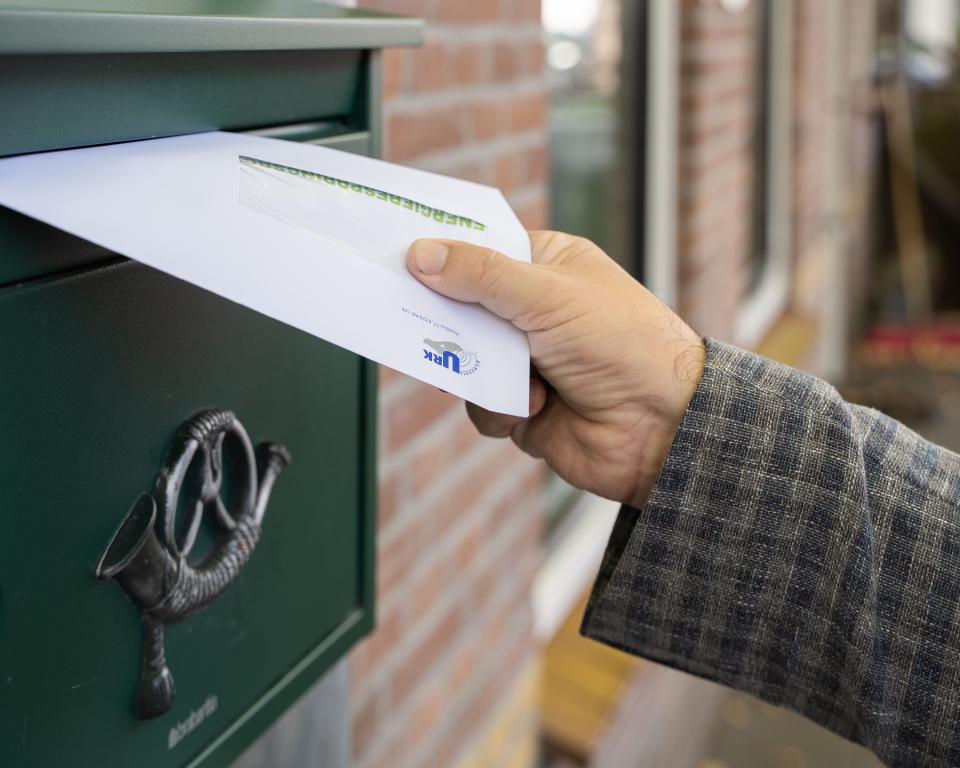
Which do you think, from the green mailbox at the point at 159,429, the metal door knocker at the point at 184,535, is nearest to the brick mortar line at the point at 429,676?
the green mailbox at the point at 159,429

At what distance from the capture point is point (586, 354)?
2.61 feet

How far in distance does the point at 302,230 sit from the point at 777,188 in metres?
4.01

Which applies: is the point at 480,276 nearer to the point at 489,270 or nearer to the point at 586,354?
the point at 489,270

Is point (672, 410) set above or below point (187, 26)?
below

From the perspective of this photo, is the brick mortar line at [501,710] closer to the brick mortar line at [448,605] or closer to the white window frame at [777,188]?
the brick mortar line at [448,605]

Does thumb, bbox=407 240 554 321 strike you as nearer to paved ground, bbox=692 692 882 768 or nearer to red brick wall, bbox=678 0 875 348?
red brick wall, bbox=678 0 875 348

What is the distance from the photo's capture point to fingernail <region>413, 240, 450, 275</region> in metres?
0.68

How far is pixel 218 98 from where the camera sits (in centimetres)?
64

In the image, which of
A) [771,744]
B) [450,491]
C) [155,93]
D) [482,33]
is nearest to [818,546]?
[155,93]

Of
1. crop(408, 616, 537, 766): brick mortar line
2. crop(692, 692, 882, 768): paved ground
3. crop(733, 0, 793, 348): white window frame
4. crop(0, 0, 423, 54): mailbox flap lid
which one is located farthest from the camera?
crop(733, 0, 793, 348): white window frame

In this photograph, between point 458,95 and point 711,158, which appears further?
point 711,158

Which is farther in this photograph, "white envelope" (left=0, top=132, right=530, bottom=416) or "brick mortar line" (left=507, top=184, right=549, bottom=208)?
"brick mortar line" (left=507, top=184, right=549, bottom=208)

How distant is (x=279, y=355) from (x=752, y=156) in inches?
142

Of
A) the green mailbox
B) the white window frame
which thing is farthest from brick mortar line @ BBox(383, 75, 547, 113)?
the white window frame
